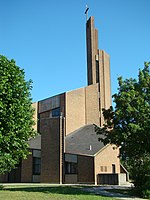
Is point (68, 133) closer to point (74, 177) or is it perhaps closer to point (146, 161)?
point (74, 177)

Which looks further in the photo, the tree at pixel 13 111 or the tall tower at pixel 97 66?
the tall tower at pixel 97 66

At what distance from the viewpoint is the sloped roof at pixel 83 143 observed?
1436 inches

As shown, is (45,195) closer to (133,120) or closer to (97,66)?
(133,120)

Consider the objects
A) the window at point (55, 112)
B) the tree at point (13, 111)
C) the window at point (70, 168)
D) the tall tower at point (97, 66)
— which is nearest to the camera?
the tree at point (13, 111)

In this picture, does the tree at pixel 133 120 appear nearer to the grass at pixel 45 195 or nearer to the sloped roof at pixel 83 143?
the grass at pixel 45 195

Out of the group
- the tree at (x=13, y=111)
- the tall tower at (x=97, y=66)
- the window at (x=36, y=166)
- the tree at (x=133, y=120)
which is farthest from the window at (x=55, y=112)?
the tree at (x=13, y=111)

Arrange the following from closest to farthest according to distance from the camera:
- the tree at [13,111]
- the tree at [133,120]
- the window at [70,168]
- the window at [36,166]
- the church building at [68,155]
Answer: the tree at [13,111], the tree at [133,120], the church building at [68,155], the window at [70,168], the window at [36,166]

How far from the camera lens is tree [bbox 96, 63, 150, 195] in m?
20.7

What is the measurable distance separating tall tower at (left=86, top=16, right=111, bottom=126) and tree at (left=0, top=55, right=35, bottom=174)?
36.4m

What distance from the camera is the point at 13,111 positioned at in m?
17.0

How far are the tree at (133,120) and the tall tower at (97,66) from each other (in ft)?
104

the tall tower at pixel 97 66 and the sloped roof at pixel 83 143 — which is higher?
the tall tower at pixel 97 66

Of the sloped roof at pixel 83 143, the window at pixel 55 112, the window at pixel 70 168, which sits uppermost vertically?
the window at pixel 55 112

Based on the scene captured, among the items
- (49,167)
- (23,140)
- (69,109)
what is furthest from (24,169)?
(23,140)
